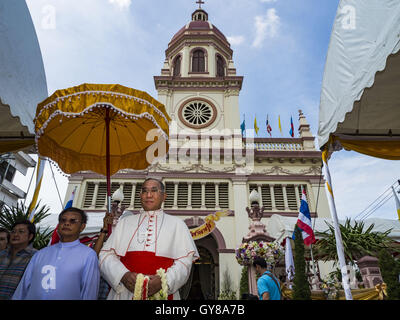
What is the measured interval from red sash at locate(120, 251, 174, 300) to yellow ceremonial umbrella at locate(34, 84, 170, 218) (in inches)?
52.5

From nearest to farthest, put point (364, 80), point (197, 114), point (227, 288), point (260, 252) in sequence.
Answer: point (364, 80)
point (260, 252)
point (227, 288)
point (197, 114)

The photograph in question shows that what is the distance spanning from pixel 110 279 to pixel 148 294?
44 centimetres

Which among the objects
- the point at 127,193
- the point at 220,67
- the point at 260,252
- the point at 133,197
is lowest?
the point at 260,252

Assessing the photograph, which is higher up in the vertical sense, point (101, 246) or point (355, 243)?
point (355, 243)

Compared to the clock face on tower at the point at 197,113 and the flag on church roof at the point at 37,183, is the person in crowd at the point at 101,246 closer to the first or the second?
the flag on church roof at the point at 37,183

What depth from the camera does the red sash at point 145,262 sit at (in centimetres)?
279

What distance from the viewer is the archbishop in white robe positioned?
8.66 feet

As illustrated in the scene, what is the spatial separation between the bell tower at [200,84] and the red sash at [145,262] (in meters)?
16.0

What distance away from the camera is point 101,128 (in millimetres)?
4887

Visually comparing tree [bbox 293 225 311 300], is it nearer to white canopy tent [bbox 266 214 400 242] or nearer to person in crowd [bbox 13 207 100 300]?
white canopy tent [bbox 266 214 400 242]

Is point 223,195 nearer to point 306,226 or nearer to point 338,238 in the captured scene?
point 306,226

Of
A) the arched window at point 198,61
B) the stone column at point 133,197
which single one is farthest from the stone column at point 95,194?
the arched window at point 198,61

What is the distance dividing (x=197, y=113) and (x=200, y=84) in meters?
2.65

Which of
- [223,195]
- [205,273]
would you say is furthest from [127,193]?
[205,273]
